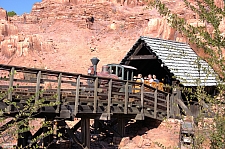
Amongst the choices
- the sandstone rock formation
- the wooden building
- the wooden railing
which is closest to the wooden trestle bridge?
the wooden railing

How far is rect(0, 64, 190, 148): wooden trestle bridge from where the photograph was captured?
721 cm

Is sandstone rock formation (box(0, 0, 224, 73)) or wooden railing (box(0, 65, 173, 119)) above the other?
sandstone rock formation (box(0, 0, 224, 73))

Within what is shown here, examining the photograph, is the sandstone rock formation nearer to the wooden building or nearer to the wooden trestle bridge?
the wooden building

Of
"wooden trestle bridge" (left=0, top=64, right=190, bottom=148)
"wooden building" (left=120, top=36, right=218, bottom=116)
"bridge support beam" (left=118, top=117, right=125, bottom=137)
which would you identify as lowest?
"bridge support beam" (left=118, top=117, right=125, bottom=137)

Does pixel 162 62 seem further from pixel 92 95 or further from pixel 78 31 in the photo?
pixel 78 31

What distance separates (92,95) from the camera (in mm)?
9281

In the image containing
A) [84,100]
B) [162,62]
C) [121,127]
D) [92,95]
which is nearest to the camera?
[84,100]

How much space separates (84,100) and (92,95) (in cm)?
60

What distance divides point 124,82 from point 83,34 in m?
25.6

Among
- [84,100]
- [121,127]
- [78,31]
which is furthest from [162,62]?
[78,31]

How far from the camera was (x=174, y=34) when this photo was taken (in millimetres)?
25234

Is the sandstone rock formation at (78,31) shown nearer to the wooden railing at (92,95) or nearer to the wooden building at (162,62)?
the wooden building at (162,62)

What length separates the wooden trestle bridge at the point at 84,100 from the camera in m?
7.21

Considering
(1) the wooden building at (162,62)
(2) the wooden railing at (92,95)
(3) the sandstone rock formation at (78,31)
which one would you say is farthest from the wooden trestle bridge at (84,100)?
(3) the sandstone rock formation at (78,31)
